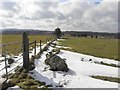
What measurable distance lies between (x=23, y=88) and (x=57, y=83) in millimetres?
1372

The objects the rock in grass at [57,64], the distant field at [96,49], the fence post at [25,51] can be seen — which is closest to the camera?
the fence post at [25,51]

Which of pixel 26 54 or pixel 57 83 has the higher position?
pixel 26 54

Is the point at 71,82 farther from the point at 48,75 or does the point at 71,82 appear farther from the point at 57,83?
the point at 48,75

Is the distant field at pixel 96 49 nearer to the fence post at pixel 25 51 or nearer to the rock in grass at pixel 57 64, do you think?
the rock in grass at pixel 57 64

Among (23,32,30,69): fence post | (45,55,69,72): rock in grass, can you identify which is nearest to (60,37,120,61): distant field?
(45,55,69,72): rock in grass

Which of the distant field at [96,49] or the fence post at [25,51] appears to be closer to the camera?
the fence post at [25,51]

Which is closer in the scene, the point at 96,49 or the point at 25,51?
the point at 25,51

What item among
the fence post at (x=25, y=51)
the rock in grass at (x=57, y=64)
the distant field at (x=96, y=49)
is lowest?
the distant field at (x=96, y=49)

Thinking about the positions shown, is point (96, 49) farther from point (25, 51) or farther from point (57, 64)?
point (25, 51)

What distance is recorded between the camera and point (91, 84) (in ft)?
26.1

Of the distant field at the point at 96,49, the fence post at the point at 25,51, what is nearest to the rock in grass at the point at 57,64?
the fence post at the point at 25,51

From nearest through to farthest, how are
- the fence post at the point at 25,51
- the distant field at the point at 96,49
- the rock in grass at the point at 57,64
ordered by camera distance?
the fence post at the point at 25,51 < the rock in grass at the point at 57,64 < the distant field at the point at 96,49

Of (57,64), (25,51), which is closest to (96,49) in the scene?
(57,64)

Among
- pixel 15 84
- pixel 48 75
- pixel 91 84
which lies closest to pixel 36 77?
pixel 48 75
